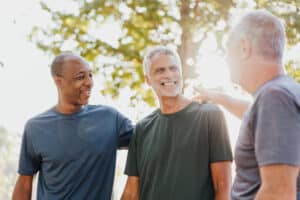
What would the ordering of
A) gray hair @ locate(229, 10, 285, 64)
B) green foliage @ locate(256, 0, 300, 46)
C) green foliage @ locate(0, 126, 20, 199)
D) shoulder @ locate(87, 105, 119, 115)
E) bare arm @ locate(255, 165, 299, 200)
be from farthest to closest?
green foliage @ locate(0, 126, 20, 199) → green foliage @ locate(256, 0, 300, 46) → shoulder @ locate(87, 105, 119, 115) → gray hair @ locate(229, 10, 285, 64) → bare arm @ locate(255, 165, 299, 200)

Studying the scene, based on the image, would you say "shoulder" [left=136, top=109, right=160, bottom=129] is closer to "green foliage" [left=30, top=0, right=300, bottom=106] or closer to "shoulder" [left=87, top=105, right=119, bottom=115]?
"shoulder" [left=87, top=105, right=119, bottom=115]

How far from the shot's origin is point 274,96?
1323 millimetres

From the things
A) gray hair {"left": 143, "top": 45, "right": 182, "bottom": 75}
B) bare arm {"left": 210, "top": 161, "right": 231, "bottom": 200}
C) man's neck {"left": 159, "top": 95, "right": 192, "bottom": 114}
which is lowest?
bare arm {"left": 210, "top": 161, "right": 231, "bottom": 200}

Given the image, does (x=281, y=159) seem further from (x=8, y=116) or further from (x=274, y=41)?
(x=8, y=116)

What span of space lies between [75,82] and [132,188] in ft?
2.19

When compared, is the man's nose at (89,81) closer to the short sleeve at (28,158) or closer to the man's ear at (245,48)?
the short sleeve at (28,158)

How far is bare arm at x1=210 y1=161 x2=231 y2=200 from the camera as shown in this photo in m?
2.25

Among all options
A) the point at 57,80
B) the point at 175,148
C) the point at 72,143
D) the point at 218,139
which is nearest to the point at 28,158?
the point at 72,143

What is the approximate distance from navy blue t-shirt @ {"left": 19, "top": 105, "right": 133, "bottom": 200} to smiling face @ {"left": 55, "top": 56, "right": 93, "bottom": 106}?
82 millimetres

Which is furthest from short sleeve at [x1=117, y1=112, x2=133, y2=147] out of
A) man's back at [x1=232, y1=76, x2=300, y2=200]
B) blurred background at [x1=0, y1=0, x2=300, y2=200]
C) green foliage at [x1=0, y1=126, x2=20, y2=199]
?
green foliage at [x1=0, y1=126, x2=20, y2=199]

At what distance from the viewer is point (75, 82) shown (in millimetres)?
2766

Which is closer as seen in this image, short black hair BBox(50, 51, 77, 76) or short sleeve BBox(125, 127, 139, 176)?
short sleeve BBox(125, 127, 139, 176)

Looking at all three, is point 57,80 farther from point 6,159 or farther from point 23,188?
point 6,159

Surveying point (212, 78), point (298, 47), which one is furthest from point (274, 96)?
point (298, 47)
